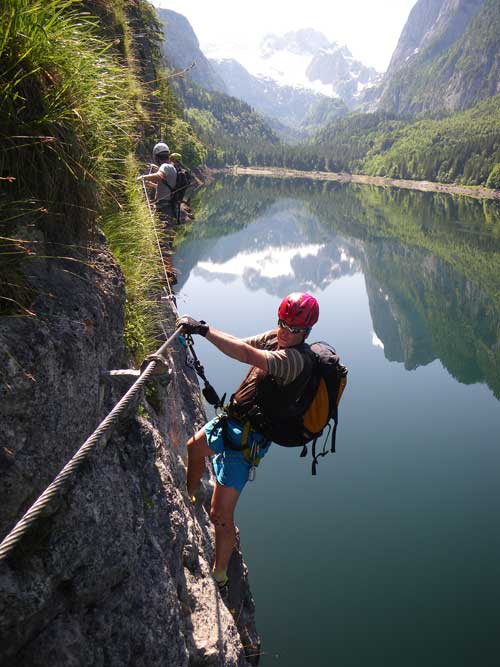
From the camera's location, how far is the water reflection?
26.2 meters

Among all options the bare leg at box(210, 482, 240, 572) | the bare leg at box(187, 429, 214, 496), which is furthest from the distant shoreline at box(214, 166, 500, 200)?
the bare leg at box(210, 482, 240, 572)

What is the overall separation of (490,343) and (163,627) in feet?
85.7

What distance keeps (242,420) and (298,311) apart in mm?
1239

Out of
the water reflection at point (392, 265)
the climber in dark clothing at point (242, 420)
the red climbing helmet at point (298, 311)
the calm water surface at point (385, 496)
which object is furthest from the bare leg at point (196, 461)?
the water reflection at point (392, 265)

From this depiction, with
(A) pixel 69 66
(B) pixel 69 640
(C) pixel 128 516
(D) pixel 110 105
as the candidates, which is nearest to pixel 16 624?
(B) pixel 69 640

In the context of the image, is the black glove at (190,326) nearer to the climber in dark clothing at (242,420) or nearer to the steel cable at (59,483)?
the climber in dark clothing at (242,420)

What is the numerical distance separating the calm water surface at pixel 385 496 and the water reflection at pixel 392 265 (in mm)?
212

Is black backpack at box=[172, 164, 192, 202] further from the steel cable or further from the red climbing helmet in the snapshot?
the steel cable

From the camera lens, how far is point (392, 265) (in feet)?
138

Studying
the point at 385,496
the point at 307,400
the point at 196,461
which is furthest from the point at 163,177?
the point at 385,496

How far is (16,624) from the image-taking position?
254cm

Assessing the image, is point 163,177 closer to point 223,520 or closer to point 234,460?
point 234,460

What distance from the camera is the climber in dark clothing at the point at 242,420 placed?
4.55 metres

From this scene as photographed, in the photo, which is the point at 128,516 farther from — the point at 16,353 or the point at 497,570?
the point at 497,570
